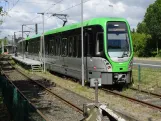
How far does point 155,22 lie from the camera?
5856 centimetres

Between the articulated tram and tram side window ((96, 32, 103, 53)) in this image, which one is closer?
the articulated tram

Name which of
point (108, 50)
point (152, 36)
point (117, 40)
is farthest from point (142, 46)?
point (108, 50)

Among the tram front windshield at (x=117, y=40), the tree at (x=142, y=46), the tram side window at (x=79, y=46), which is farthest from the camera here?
the tree at (x=142, y=46)

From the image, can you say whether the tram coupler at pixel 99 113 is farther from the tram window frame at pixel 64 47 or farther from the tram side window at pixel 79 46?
the tram window frame at pixel 64 47

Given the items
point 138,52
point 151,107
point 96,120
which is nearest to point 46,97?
point 151,107

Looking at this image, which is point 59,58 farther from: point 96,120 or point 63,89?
point 96,120

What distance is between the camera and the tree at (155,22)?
57.5 m

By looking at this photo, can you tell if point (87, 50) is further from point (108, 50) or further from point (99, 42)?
point (108, 50)

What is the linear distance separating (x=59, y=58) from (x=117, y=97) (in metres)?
9.10

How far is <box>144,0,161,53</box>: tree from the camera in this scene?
5749 centimetres

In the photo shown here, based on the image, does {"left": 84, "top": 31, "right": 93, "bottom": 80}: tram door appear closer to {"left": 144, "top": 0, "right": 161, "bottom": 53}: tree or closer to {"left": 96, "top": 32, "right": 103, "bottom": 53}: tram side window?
{"left": 96, "top": 32, "right": 103, "bottom": 53}: tram side window

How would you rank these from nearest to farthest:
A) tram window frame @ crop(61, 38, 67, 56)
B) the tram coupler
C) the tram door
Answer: the tram coupler
the tram door
tram window frame @ crop(61, 38, 67, 56)

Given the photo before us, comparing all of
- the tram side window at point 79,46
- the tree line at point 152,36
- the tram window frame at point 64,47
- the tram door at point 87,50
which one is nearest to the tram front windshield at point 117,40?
the tram door at point 87,50

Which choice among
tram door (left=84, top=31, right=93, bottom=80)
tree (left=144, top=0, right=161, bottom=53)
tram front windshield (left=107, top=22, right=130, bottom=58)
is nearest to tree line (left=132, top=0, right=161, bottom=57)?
tree (left=144, top=0, right=161, bottom=53)
